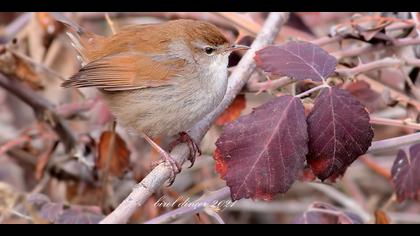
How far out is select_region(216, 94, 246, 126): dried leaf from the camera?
2982 mm

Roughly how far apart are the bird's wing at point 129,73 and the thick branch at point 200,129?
0.76ft

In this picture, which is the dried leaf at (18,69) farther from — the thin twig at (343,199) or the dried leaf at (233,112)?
the thin twig at (343,199)

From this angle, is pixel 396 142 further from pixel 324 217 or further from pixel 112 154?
pixel 112 154

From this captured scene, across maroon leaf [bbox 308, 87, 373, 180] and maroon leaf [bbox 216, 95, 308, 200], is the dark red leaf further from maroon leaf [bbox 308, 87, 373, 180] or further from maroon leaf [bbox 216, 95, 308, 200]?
maroon leaf [bbox 308, 87, 373, 180]

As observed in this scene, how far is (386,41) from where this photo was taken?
300cm

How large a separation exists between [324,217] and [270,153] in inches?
29.3

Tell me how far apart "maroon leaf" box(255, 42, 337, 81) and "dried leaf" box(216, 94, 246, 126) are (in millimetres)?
696

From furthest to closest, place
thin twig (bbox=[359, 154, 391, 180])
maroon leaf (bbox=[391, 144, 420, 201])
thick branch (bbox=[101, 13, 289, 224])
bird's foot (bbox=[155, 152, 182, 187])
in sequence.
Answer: thin twig (bbox=[359, 154, 391, 180]) → maroon leaf (bbox=[391, 144, 420, 201]) → bird's foot (bbox=[155, 152, 182, 187]) → thick branch (bbox=[101, 13, 289, 224])

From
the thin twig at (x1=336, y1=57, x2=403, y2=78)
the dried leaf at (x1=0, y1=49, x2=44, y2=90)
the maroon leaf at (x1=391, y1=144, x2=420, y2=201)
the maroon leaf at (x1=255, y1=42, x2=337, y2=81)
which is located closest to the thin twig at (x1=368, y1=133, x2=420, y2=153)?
the maroon leaf at (x1=391, y1=144, x2=420, y2=201)

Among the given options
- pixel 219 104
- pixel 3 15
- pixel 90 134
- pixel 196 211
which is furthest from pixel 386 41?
pixel 3 15

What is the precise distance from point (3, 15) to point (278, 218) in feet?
7.80

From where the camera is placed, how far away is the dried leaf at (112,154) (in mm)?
3133

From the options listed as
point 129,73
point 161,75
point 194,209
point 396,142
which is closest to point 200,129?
point 161,75

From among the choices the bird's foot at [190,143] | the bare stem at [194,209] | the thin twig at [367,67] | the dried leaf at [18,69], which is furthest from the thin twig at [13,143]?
the thin twig at [367,67]
